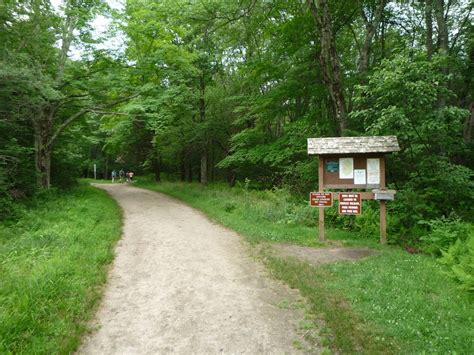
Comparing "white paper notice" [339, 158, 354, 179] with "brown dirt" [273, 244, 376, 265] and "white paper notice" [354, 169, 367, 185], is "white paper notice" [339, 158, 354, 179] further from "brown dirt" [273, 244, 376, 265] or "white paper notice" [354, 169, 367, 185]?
"brown dirt" [273, 244, 376, 265]

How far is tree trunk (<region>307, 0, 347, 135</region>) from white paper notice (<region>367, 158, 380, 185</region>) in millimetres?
3023

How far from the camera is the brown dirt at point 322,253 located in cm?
706

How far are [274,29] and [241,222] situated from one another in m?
8.91

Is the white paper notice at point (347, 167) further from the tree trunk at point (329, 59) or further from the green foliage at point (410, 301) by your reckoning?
the tree trunk at point (329, 59)

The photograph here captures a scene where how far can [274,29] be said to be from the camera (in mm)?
14609

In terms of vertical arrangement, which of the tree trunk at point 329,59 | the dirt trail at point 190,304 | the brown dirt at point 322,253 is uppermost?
the tree trunk at point 329,59

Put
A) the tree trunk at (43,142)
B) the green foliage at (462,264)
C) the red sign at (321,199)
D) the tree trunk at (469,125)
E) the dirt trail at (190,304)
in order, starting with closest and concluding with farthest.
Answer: the dirt trail at (190,304)
the green foliage at (462,264)
the red sign at (321,199)
the tree trunk at (43,142)
the tree trunk at (469,125)

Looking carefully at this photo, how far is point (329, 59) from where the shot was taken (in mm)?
11500

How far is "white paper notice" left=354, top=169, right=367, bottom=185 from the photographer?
864 centimetres

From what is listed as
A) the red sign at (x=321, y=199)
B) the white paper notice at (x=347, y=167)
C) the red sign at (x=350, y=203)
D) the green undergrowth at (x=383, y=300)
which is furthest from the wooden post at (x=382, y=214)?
the red sign at (x=321, y=199)

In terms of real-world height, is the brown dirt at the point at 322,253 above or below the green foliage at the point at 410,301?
above

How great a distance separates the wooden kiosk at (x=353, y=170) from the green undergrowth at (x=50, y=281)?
560 centimetres

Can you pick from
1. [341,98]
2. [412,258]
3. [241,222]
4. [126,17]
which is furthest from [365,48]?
[126,17]

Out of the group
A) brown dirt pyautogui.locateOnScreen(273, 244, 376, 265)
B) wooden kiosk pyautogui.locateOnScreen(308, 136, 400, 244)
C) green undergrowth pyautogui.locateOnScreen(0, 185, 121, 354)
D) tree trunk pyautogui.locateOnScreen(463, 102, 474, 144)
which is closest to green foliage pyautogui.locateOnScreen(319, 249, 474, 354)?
brown dirt pyautogui.locateOnScreen(273, 244, 376, 265)
